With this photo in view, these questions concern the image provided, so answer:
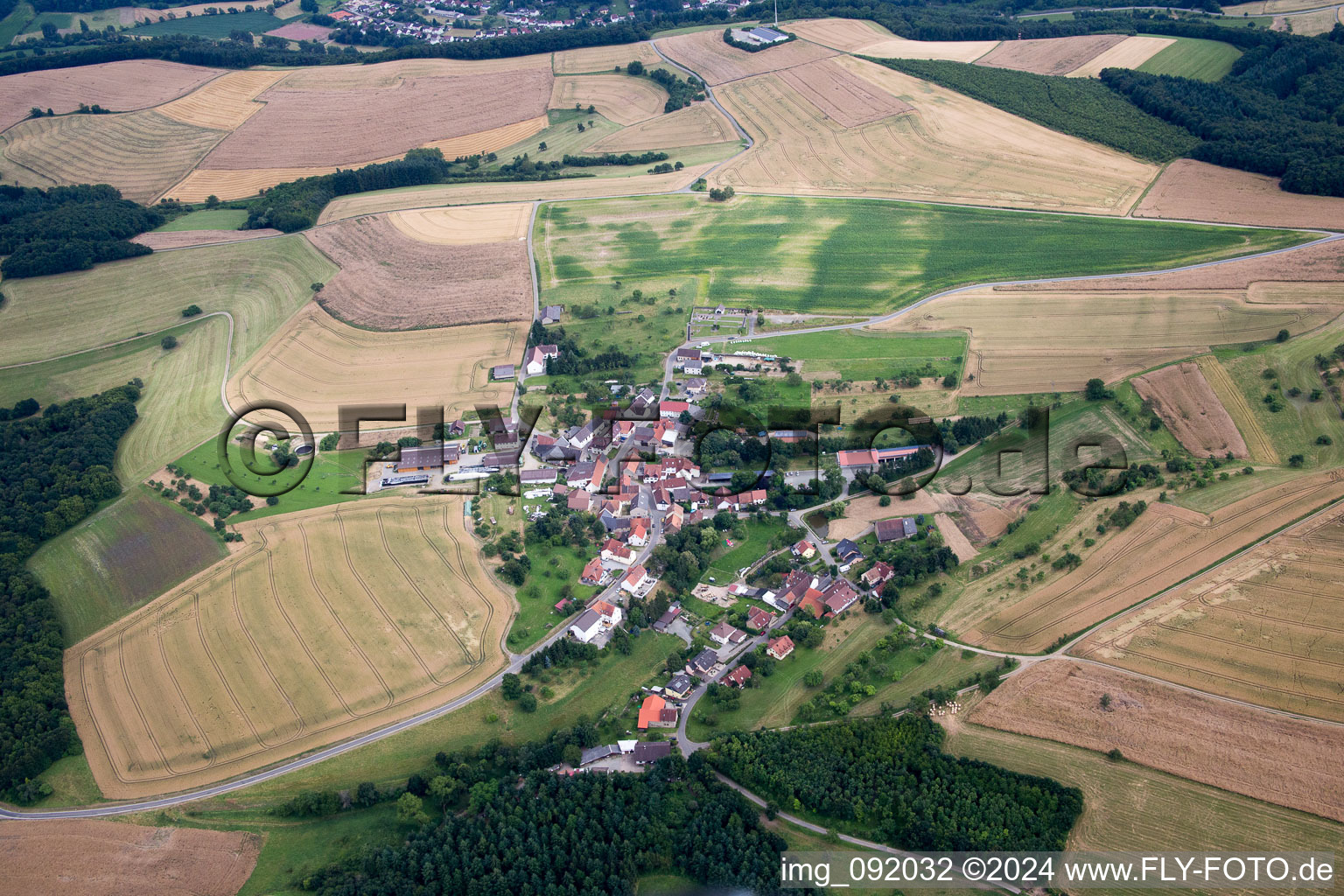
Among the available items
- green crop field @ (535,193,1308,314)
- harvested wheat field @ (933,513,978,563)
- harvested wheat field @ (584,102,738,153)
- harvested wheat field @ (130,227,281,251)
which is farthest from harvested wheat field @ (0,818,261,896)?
harvested wheat field @ (584,102,738,153)

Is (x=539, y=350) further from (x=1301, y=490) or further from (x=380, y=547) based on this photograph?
(x=1301, y=490)

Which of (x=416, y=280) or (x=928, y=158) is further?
(x=928, y=158)

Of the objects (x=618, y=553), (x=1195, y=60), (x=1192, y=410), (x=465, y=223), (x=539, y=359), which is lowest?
(x=618, y=553)

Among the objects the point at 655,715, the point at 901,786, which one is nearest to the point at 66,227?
the point at 655,715

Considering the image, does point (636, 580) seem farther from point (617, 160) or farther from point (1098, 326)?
point (617, 160)

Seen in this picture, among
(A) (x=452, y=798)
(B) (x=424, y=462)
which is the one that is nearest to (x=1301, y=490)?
(A) (x=452, y=798)

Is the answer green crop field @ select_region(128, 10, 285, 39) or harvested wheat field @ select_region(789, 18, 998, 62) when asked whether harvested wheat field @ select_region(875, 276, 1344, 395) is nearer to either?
harvested wheat field @ select_region(789, 18, 998, 62)

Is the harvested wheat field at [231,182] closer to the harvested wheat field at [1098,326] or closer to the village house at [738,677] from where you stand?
the harvested wheat field at [1098,326]
